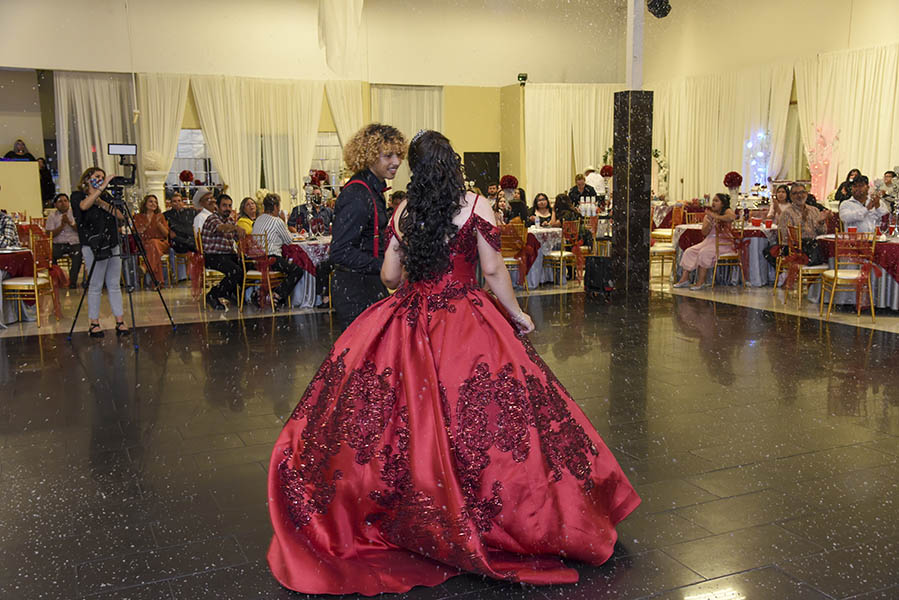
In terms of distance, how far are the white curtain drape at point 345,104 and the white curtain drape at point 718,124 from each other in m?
6.46

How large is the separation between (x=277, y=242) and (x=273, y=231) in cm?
14

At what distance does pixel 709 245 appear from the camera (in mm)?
9570

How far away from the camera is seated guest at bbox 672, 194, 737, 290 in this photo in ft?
30.8

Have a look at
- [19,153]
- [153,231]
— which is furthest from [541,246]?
[19,153]

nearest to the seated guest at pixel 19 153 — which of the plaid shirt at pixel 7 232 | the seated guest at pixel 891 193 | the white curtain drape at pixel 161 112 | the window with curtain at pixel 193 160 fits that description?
the white curtain drape at pixel 161 112

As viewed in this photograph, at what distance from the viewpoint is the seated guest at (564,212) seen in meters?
10.4

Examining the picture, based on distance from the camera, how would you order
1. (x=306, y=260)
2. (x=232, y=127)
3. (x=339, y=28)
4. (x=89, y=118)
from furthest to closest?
(x=232, y=127)
(x=89, y=118)
(x=339, y=28)
(x=306, y=260)

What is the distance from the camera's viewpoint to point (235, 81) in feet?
47.7

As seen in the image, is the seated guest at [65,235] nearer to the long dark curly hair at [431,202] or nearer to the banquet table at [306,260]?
the banquet table at [306,260]

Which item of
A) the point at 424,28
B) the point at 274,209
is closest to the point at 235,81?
the point at 424,28

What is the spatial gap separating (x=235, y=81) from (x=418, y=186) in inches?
511

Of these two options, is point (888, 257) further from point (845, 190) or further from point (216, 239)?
point (216, 239)

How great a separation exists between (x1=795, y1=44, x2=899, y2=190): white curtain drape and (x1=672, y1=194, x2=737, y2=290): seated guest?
452cm

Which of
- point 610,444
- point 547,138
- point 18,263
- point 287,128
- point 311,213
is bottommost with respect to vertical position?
point 610,444
